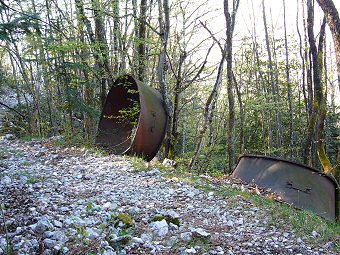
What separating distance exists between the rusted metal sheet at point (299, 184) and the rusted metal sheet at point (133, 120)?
230cm

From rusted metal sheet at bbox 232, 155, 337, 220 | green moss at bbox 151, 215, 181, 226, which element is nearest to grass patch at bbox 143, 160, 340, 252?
rusted metal sheet at bbox 232, 155, 337, 220

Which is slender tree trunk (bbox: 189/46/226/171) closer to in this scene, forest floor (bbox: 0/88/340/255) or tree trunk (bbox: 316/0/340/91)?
forest floor (bbox: 0/88/340/255)

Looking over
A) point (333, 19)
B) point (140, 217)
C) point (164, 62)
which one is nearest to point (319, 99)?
point (333, 19)

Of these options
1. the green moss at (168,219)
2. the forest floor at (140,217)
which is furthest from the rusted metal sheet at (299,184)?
the green moss at (168,219)

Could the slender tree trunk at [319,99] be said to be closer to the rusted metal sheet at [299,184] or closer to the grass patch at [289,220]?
the rusted metal sheet at [299,184]

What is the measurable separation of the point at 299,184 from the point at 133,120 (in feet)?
14.5

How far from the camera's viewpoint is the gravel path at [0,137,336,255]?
2727 mm

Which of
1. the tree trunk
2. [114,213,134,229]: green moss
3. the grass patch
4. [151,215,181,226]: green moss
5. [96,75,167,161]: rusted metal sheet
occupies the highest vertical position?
the tree trunk

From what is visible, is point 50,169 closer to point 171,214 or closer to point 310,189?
point 171,214

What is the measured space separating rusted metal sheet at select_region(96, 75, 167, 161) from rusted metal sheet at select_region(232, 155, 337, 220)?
2302 mm

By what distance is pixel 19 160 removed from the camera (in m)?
5.72

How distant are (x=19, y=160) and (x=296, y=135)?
14.0 meters

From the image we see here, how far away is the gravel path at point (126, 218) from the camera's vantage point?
8.95 feet

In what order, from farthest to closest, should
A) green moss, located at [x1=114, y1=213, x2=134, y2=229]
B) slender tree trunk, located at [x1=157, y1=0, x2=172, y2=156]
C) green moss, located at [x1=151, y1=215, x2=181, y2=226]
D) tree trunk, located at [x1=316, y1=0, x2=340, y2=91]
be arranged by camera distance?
slender tree trunk, located at [x1=157, y1=0, x2=172, y2=156] → tree trunk, located at [x1=316, y1=0, x2=340, y2=91] → green moss, located at [x1=151, y1=215, x2=181, y2=226] → green moss, located at [x1=114, y1=213, x2=134, y2=229]
